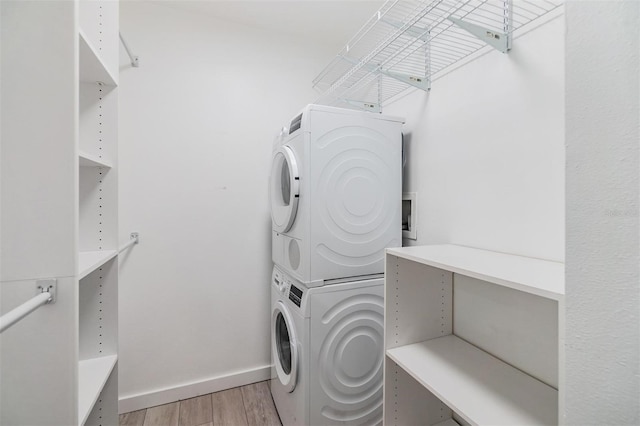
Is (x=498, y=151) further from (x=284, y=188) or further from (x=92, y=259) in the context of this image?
(x=92, y=259)

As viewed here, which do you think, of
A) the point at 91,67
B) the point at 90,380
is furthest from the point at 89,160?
the point at 90,380

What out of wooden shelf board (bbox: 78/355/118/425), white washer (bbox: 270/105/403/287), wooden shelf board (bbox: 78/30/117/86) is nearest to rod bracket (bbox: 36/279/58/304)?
wooden shelf board (bbox: 78/355/118/425)

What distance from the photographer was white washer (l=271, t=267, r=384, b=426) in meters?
1.46

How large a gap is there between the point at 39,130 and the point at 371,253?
147 cm

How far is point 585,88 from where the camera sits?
41 cm

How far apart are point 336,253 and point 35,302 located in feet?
3.83

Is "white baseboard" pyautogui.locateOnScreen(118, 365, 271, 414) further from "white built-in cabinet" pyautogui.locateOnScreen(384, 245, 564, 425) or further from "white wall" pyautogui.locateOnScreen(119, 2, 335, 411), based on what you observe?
"white built-in cabinet" pyautogui.locateOnScreen(384, 245, 564, 425)

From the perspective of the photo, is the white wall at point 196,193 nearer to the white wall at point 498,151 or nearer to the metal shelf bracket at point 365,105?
the metal shelf bracket at point 365,105

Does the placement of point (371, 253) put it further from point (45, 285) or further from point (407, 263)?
point (45, 285)

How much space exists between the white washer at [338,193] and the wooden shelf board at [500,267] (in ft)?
1.18

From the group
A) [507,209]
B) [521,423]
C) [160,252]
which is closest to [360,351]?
[521,423]

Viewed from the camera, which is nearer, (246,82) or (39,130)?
(39,130)

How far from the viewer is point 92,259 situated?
1.12 meters

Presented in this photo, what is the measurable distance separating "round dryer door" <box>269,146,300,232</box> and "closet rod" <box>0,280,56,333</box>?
99 centimetres
